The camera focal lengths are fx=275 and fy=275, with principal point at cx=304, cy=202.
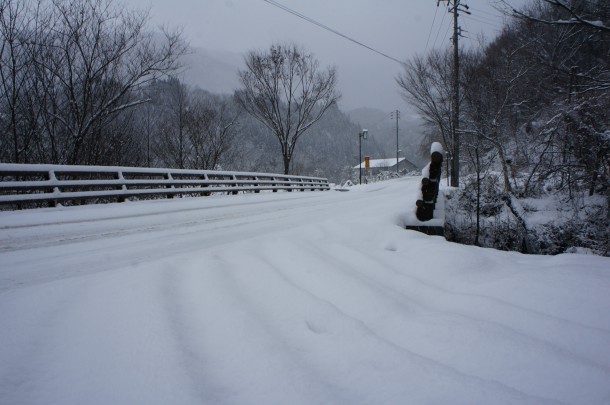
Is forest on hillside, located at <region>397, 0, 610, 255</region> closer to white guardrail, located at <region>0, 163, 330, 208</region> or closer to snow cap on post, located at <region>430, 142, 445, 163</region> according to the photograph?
snow cap on post, located at <region>430, 142, 445, 163</region>

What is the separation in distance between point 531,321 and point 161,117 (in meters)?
24.4

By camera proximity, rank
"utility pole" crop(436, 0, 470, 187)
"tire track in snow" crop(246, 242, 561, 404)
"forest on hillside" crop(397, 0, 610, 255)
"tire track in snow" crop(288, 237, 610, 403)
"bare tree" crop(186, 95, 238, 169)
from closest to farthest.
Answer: "tire track in snow" crop(246, 242, 561, 404)
"tire track in snow" crop(288, 237, 610, 403)
"forest on hillside" crop(397, 0, 610, 255)
"utility pole" crop(436, 0, 470, 187)
"bare tree" crop(186, 95, 238, 169)

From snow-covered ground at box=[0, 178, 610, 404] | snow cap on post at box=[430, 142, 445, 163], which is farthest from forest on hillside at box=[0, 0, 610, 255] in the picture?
snow-covered ground at box=[0, 178, 610, 404]

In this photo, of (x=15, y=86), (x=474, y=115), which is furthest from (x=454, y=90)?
(x=15, y=86)

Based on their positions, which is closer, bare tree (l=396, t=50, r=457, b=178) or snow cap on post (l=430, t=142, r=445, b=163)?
snow cap on post (l=430, t=142, r=445, b=163)

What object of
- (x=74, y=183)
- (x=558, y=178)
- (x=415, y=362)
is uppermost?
(x=74, y=183)

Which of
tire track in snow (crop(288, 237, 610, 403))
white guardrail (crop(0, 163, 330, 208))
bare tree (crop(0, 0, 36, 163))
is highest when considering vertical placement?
bare tree (crop(0, 0, 36, 163))

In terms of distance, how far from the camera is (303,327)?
141 centimetres

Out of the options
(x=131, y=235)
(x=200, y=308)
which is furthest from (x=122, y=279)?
(x=131, y=235)

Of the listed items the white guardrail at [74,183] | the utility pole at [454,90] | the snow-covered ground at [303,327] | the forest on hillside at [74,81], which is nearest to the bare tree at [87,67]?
the forest on hillside at [74,81]

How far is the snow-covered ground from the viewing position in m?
1.01

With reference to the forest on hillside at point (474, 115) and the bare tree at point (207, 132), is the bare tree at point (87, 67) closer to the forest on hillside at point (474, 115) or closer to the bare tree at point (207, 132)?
the forest on hillside at point (474, 115)

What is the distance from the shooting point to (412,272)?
2.16 metres

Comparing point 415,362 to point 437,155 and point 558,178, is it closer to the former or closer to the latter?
point 437,155
